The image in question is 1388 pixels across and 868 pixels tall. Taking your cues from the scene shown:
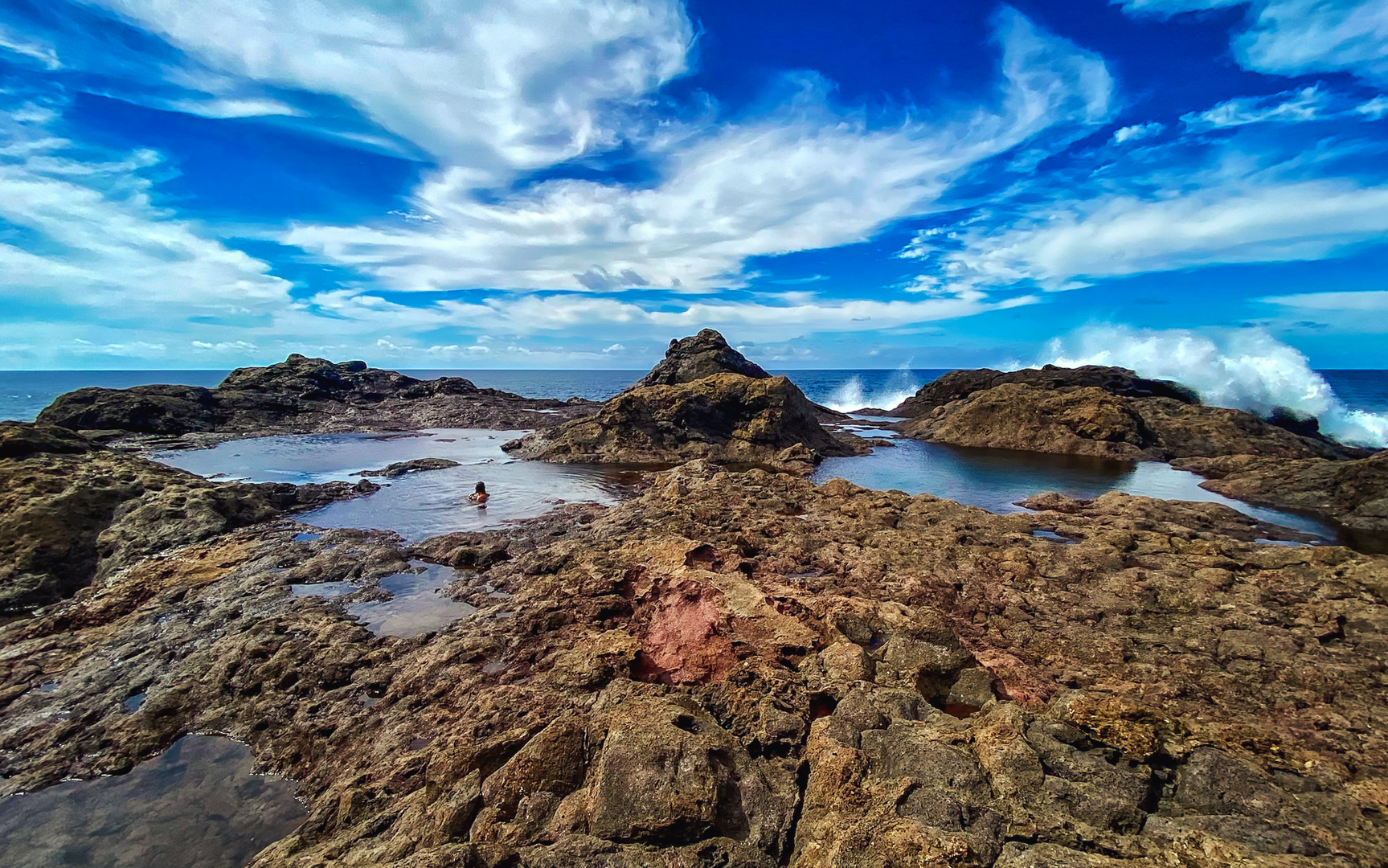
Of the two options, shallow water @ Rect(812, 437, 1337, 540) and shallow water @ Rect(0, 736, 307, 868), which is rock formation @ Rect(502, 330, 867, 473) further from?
shallow water @ Rect(0, 736, 307, 868)

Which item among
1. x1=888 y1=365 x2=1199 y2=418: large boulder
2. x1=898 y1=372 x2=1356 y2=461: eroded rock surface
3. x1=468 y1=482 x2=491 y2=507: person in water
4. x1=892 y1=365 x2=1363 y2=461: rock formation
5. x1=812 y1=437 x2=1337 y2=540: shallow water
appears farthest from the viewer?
x1=888 y1=365 x2=1199 y2=418: large boulder

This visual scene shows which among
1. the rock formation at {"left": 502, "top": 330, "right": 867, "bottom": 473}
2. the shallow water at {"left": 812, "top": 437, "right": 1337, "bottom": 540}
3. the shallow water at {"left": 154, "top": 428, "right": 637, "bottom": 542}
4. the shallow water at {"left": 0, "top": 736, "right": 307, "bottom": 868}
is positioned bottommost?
the shallow water at {"left": 0, "top": 736, "right": 307, "bottom": 868}

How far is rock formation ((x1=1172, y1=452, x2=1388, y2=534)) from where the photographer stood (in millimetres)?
21406

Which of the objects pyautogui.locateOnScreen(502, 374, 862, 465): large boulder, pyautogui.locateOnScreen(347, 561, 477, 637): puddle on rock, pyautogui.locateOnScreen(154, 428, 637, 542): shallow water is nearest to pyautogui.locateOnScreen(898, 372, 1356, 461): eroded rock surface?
pyautogui.locateOnScreen(502, 374, 862, 465): large boulder

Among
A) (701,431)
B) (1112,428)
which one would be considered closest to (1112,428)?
(1112,428)

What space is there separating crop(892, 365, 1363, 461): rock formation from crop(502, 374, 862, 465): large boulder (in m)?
13.7

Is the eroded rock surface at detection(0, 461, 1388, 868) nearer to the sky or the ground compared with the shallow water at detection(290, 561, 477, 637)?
nearer to the sky

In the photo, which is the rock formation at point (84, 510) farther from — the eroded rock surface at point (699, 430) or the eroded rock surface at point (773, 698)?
the eroded rock surface at point (699, 430)

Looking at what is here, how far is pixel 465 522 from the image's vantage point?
19.8 metres

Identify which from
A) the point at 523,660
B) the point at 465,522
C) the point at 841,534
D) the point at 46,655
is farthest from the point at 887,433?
the point at 46,655

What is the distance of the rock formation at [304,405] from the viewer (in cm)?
4300

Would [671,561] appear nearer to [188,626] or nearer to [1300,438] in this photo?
[188,626]

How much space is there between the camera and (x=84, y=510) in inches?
621

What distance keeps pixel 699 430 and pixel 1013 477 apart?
20558mm
